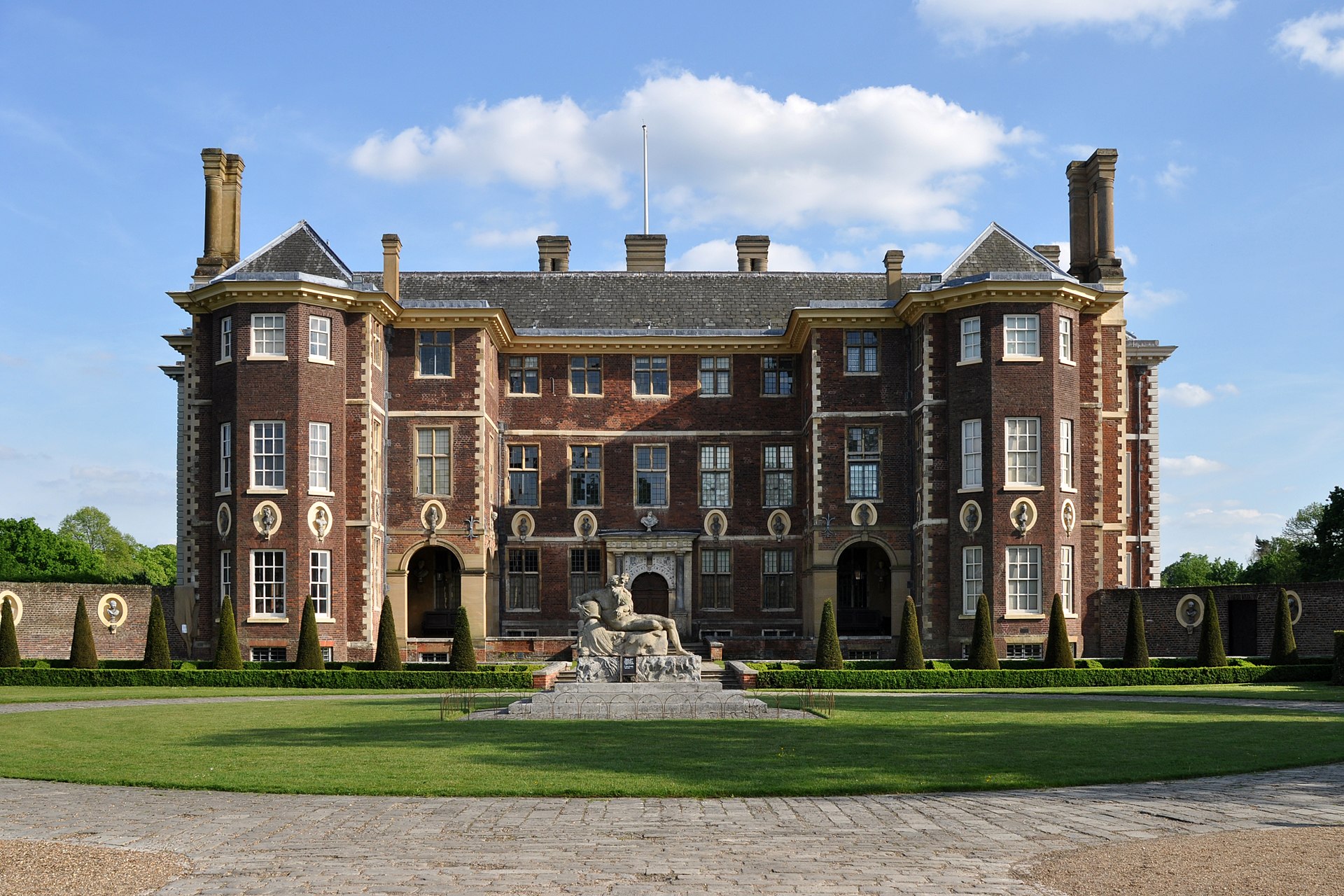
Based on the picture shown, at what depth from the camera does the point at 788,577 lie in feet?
155

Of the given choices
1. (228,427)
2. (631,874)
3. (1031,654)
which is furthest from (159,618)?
(631,874)

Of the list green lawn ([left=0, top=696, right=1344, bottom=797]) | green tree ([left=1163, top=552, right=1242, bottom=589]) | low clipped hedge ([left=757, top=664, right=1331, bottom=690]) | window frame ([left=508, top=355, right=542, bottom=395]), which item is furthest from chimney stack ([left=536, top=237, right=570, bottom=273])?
green tree ([left=1163, top=552, right=1242, bottom=589])

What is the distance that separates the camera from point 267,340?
39.5 metres

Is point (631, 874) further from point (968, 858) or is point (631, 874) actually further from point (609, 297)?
point (609, 297)

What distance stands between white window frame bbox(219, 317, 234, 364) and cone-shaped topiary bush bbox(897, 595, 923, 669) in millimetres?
21062

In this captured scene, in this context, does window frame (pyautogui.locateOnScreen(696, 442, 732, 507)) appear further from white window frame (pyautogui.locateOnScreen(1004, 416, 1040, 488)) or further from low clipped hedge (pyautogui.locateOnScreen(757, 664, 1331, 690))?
low clipped hedge (pyautogui.locateOnScreen(757, 664, 1331, 690))

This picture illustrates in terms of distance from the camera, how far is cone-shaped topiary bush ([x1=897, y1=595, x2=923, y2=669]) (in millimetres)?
35250

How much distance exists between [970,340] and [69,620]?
28.7 meters

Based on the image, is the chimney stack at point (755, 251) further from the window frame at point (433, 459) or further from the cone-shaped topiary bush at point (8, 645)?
the cone-shaped topiary bush at point (8, 645)

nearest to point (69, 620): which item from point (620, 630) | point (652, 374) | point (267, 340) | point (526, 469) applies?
point (267, 340)

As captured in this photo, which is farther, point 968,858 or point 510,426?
point 510,426

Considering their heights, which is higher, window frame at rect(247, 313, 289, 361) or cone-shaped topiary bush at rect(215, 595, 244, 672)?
window frame at rect(247, 313, 289, 361)

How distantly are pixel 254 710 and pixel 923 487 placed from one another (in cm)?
2238

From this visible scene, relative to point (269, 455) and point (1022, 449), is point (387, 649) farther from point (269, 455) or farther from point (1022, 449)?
point (1022, 449)
